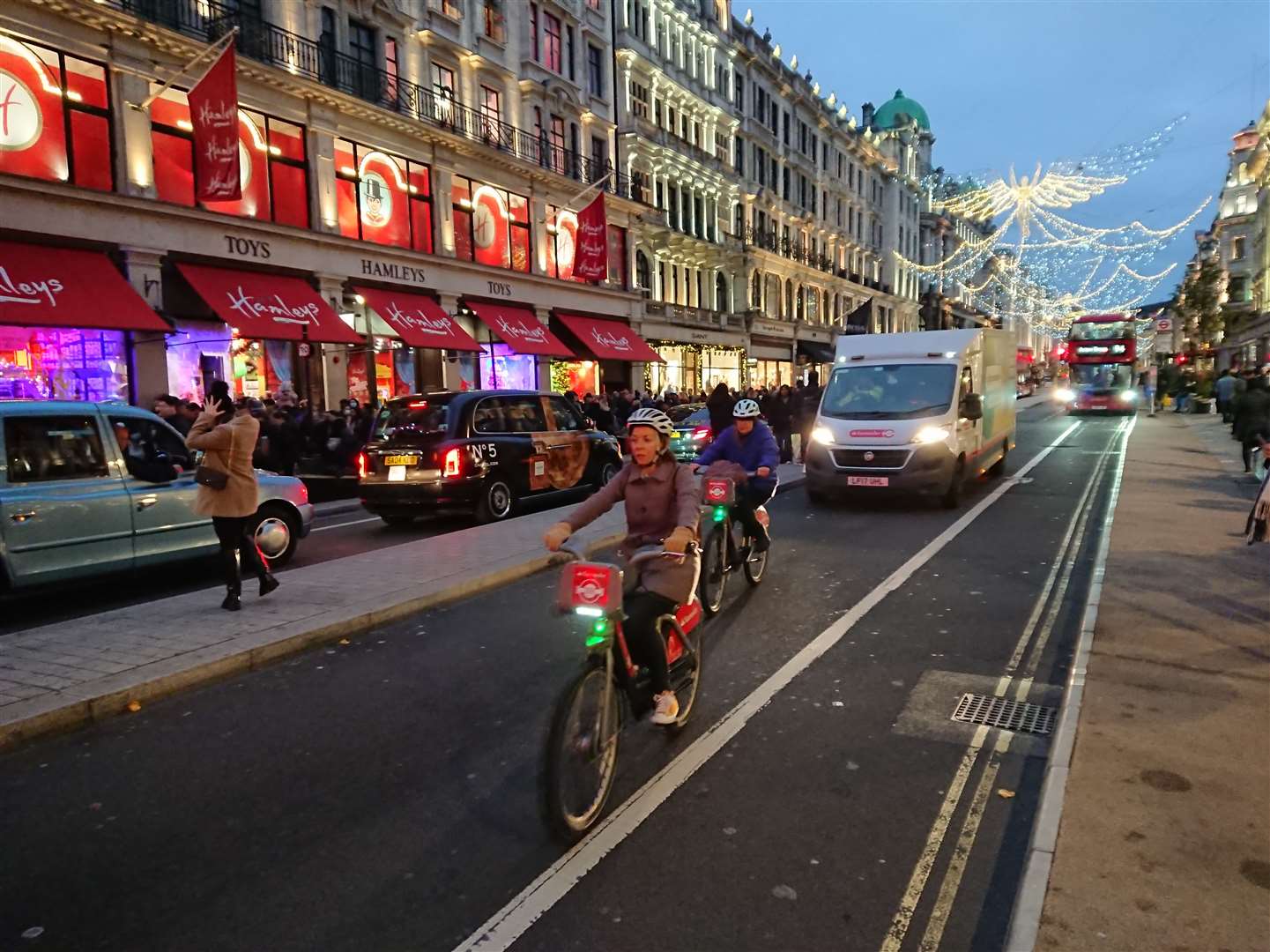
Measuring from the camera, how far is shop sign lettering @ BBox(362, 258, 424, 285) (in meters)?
23.7

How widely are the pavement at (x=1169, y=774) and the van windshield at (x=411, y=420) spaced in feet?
26.8

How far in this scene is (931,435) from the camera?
1218 cm

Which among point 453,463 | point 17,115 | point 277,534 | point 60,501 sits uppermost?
point 17,115

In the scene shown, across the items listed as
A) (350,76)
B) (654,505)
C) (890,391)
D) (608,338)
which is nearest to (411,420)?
(890,391)

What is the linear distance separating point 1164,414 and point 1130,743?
137ft

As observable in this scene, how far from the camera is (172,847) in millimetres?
3666

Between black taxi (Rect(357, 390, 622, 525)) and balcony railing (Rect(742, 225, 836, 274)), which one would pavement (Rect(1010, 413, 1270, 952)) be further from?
balcony railing (Rect(742, 225, 836, 274))

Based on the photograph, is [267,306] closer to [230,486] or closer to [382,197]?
[382,197]

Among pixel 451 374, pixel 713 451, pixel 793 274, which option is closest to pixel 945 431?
pixel 713 451

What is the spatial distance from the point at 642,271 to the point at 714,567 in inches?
1269

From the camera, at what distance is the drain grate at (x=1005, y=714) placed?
480 centimetres

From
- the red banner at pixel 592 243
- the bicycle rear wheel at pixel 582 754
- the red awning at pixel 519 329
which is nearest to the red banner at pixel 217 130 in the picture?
the red awning at pixel 519 329

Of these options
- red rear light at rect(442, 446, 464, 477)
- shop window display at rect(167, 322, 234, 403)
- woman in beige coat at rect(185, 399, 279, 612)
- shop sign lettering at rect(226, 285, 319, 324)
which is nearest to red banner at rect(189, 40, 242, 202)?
shop sign lettering at rect(226, 285, 319, 324)

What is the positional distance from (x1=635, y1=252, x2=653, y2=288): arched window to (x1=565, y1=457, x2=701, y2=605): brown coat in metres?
33.7
